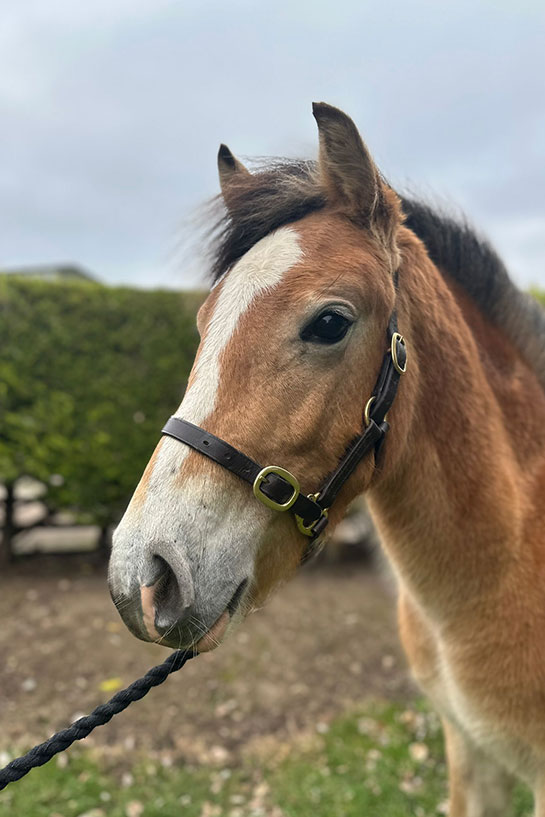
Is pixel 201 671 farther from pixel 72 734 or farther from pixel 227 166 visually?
pixel 227 166

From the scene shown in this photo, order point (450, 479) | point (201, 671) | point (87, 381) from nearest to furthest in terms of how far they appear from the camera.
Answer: point (450, 479)
point (201, 671)
point (87, 381)

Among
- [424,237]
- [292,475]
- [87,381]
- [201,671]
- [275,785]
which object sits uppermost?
[424,237]

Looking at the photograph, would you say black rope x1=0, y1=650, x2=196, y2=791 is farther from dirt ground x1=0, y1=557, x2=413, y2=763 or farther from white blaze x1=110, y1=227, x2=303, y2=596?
dirt ground x1=0, y1=557, x2=413, y2=763

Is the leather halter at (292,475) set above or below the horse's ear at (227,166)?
below

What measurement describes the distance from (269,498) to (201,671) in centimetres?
397

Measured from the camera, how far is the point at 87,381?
21.5 ft

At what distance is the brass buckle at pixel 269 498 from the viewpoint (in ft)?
4.67

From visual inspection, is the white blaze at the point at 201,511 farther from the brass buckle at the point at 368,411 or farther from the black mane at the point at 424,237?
the brass buckle at the point at 368,411

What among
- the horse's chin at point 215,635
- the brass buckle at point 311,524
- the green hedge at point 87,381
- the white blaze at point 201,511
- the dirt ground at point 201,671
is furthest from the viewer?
the green hedge at point 87,381

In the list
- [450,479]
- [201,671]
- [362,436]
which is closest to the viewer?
[362,436]

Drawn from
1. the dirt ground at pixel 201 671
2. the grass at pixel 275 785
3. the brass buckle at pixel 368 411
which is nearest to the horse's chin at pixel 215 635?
the brass buckle at pixel 368 411

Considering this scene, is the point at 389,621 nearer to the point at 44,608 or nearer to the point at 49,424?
the point at 44,608

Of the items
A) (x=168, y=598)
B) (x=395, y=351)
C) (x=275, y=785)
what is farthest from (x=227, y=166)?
(x=275, y=785)

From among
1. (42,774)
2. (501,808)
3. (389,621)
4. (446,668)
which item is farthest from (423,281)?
(389,621)
